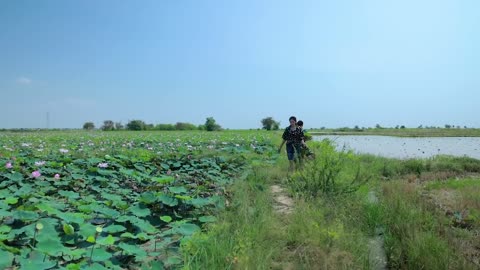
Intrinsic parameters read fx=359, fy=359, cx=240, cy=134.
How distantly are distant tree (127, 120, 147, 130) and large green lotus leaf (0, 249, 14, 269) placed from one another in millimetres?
51609

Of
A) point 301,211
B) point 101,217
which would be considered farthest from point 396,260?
point 101,217

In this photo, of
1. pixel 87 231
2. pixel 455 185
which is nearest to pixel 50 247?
pixel 87 231

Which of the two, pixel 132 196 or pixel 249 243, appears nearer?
pixel 249 243

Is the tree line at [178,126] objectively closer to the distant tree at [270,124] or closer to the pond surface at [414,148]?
the distant tree at [270,124]

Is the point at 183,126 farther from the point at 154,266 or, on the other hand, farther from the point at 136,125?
the point at 154,266

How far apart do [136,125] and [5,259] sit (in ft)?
171

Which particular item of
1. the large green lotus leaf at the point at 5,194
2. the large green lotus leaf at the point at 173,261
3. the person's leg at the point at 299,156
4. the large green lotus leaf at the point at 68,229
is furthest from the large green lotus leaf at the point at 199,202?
the person's leg at the point at 299,156

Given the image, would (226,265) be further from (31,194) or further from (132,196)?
(31,194)

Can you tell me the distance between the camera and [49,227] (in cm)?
272

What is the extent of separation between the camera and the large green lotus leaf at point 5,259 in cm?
212

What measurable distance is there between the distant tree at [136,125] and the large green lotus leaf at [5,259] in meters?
51.6

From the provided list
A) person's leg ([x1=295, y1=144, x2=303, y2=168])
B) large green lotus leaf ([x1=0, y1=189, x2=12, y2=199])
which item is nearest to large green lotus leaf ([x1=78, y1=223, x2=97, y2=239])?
large green lotus leaf ([x1=0, y1=189, x2=12, y2=199])

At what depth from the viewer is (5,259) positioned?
2.15m

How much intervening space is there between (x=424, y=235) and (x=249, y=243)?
7.14ft
